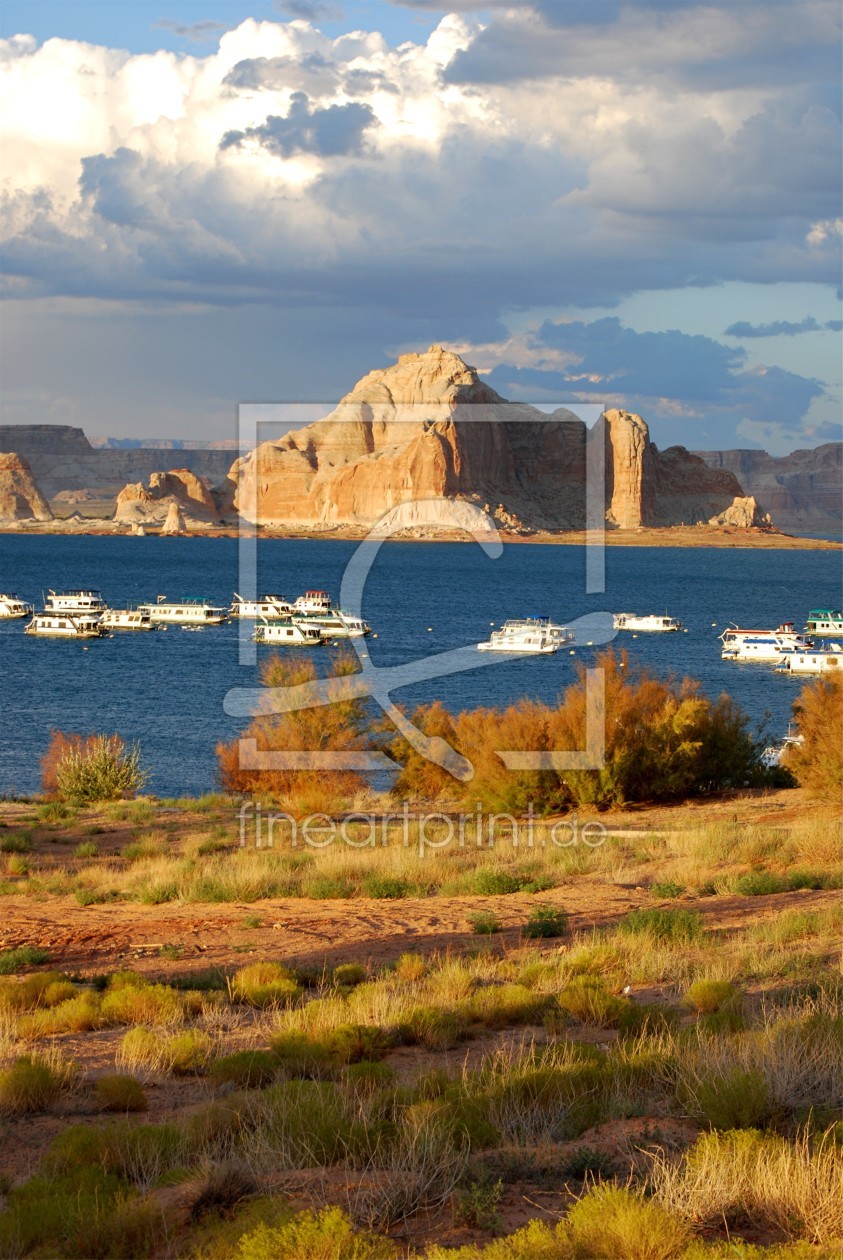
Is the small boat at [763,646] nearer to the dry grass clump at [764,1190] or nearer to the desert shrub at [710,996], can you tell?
the desert shrub at [710,996]

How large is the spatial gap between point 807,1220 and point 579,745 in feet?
59.6

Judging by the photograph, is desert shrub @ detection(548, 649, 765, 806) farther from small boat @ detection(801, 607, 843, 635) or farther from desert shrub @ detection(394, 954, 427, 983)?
small boat @ detection(801, 607, 843, 635)

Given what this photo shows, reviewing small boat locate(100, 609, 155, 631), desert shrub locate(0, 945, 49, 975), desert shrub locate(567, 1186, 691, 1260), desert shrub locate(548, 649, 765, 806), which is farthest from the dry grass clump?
small boat locate(100, 609, 155, 631)

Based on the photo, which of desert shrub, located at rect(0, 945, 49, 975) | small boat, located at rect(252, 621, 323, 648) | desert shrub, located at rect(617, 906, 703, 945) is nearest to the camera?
desert shrub, located at rect(617, 906, 703, 945)

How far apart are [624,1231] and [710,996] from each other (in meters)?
4.12

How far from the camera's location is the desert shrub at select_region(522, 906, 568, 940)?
11.7 m

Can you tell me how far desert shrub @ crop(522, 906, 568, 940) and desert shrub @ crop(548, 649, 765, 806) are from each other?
9812 millimetres

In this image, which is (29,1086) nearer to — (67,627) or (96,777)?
(96,777)

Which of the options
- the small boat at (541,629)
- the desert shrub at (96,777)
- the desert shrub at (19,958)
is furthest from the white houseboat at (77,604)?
the desert shrub at (19,958)

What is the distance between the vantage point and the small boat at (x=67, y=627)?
76.1 m

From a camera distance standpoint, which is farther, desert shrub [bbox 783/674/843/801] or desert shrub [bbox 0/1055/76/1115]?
desert shrub [bbox 783/674/843/801]

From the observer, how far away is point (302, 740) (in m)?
26.2

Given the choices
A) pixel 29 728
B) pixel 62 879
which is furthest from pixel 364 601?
pixel 62 879

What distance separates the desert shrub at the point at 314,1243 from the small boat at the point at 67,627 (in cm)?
7371
